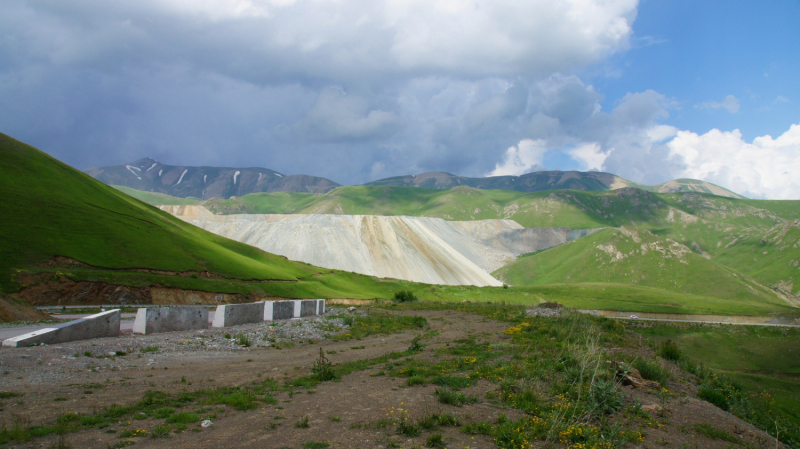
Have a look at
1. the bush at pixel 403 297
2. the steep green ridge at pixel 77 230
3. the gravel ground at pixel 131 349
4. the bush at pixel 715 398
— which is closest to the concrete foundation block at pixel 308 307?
the gravel ground at pixel 131 349

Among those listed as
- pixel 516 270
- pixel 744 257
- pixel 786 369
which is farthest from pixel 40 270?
pixel 744 257

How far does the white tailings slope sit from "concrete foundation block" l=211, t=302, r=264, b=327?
6855 cm

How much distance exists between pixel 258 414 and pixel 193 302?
130ft

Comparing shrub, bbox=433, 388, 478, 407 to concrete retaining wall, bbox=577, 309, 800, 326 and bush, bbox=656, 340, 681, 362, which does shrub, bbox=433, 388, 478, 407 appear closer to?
bush, bbox=656, 340, 681, 362

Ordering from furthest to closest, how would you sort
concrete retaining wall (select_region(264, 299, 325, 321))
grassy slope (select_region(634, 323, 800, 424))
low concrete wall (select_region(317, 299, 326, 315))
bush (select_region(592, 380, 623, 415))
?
1. low concrete wall (select_region(317, 299, 326, 315))
2. grassy slope (select_region(634, 323, 800, 424))
3. concrete retaining wall (select_region(264, 299, 325, 321))
4. bush (select_region(592, 380, 623, 415))

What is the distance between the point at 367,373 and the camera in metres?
14.9

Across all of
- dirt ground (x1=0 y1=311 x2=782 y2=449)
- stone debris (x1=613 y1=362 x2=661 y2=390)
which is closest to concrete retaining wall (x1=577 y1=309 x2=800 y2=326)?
dirt ground (x1=0 y1=311 x2=782 y2=449)

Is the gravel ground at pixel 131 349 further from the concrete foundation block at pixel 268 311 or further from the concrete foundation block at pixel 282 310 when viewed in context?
the concrete foundation block at pixel 282 310

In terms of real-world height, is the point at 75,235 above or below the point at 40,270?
above

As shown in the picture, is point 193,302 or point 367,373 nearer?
point 367,373

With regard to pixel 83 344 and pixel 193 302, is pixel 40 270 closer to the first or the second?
pixel 193 302

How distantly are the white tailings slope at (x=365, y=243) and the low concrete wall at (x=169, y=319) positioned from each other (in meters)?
73.9

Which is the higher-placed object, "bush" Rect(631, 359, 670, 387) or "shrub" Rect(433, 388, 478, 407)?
"bush" Rect(631, 359, 670, 387)

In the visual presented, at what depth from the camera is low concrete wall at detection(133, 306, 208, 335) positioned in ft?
70.1
